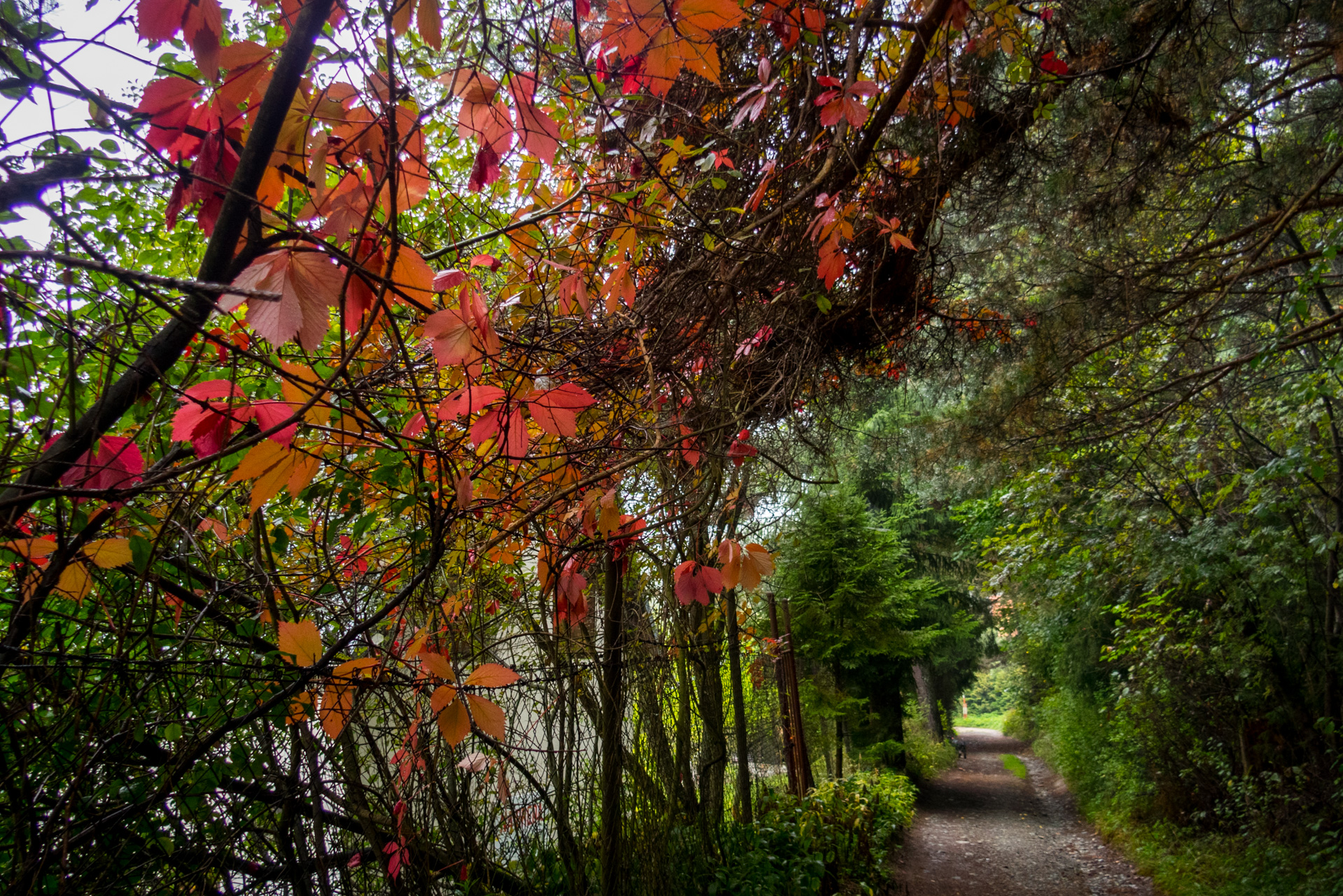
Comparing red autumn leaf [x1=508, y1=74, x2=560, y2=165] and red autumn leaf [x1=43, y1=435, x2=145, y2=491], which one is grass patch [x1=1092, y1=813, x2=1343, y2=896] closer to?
red autumn leaf [x1=508, y1=74, x2=560, y2=165]

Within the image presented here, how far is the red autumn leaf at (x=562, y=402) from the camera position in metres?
1.09

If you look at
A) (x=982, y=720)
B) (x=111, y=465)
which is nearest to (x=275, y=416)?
(x=111, y=465)

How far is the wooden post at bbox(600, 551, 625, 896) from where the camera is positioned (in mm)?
2121

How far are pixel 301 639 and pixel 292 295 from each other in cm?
67

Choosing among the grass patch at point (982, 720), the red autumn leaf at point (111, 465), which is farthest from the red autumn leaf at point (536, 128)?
the grass patch at point (982, 720)

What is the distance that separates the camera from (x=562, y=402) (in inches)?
43.7

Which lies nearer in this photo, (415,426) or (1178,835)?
(415,426)

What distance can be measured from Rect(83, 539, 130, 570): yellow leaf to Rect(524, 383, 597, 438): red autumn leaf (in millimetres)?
559

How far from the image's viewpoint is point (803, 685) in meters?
7.65

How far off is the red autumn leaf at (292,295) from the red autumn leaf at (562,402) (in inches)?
17.4

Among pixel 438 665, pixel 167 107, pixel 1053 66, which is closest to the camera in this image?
pixel 167 107

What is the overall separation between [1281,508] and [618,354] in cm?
567

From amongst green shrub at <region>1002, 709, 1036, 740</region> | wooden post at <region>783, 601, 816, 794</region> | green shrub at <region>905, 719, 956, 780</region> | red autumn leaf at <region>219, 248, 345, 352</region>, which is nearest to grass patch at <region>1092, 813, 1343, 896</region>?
wooden post at <region>783, 601, 816, 794</region>

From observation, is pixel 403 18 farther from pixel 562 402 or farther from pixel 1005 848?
pixel 1005 848
